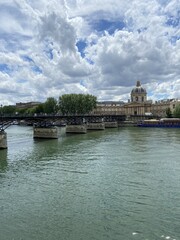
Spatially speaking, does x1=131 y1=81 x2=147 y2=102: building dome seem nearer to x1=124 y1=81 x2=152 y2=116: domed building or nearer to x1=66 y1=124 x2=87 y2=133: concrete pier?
x1=124 y1=81 x2=152 y2=116: domed building

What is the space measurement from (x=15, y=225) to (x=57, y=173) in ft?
37.8

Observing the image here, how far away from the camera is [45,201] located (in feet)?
60.0

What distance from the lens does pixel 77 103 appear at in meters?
130

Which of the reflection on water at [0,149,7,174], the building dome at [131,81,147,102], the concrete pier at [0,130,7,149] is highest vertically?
the building dome at [131,81,147,102]

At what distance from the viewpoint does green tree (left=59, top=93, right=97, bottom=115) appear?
130000 mm

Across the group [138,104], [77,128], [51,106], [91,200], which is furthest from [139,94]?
[91,200]

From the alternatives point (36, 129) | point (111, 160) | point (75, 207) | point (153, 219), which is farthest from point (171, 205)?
point (36, 129)

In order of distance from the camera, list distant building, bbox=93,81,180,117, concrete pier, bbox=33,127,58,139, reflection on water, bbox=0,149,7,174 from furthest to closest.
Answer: distant building, bbox=93,81,180,117
concrete pier, bbox=33,127,58,139
reflection on water, bbox=0,149,7,174

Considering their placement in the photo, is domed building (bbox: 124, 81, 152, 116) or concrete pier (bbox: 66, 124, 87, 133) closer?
concrete pier (bbox: 66, 124, 87, 133)

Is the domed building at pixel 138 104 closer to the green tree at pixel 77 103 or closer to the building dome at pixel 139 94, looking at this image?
the building dome at pixel 139 94

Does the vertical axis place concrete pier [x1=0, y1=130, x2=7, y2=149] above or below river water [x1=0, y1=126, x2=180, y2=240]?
above

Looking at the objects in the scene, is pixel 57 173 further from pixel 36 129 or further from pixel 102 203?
pixel 36 129

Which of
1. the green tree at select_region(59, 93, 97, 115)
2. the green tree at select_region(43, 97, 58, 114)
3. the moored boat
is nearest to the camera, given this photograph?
the moored boat

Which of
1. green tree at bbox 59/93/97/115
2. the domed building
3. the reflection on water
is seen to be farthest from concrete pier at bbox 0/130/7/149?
the domed building
